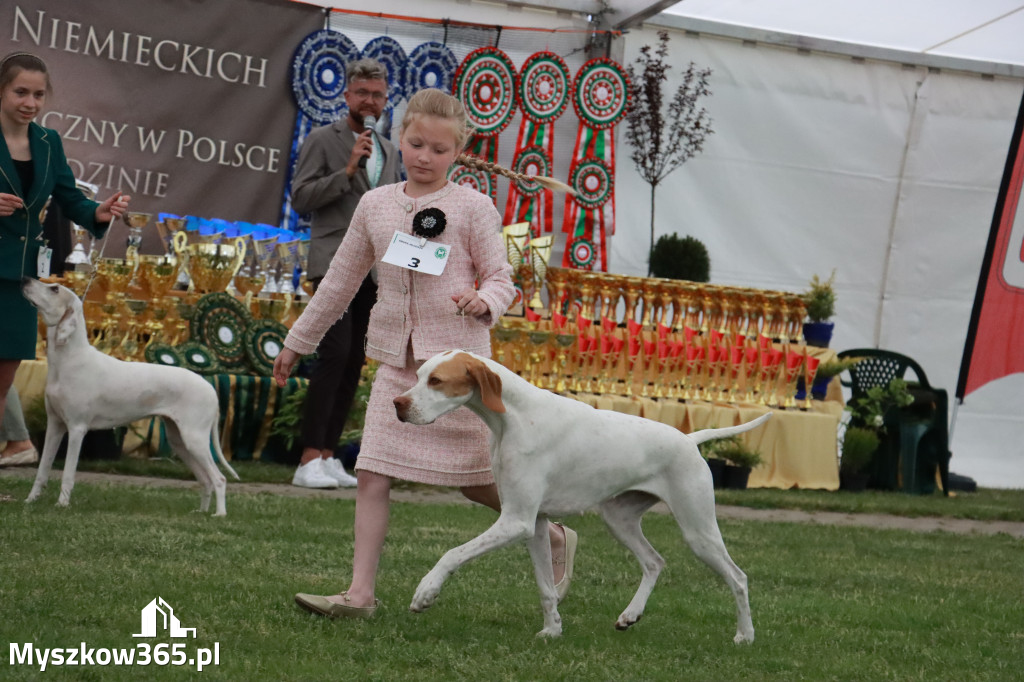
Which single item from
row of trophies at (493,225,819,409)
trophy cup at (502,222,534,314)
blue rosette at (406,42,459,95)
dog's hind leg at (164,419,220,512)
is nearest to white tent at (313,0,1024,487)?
blue rosette at (406,42,459,95)

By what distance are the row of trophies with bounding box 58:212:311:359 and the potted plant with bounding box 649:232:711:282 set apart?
2993mm

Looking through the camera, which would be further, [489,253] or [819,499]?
[819,499]

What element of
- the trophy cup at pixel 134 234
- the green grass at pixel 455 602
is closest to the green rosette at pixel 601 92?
the trophy cup at pixel 134 234

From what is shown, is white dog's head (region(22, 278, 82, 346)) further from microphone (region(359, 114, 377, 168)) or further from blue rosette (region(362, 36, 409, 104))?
blue rosette (region(362, 36, 409, 104))

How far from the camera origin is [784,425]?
32.2 feet

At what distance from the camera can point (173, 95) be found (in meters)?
10.1

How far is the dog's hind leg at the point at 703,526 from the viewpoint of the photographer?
389 cm

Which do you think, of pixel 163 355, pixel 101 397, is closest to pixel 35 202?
pixel 101 397

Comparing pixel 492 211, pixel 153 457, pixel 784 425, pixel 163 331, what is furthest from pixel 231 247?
pixel 492 211

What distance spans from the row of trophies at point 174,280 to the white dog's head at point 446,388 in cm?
530

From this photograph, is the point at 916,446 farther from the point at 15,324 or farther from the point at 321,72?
the point at 15,324

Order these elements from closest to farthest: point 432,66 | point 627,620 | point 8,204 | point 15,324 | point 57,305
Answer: point 627,620 → point 8,204 → point 15,324 → point 57,305 → point 432,66

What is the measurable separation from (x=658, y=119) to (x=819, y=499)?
366 centimetres

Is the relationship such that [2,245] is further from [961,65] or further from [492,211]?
[961,65]
